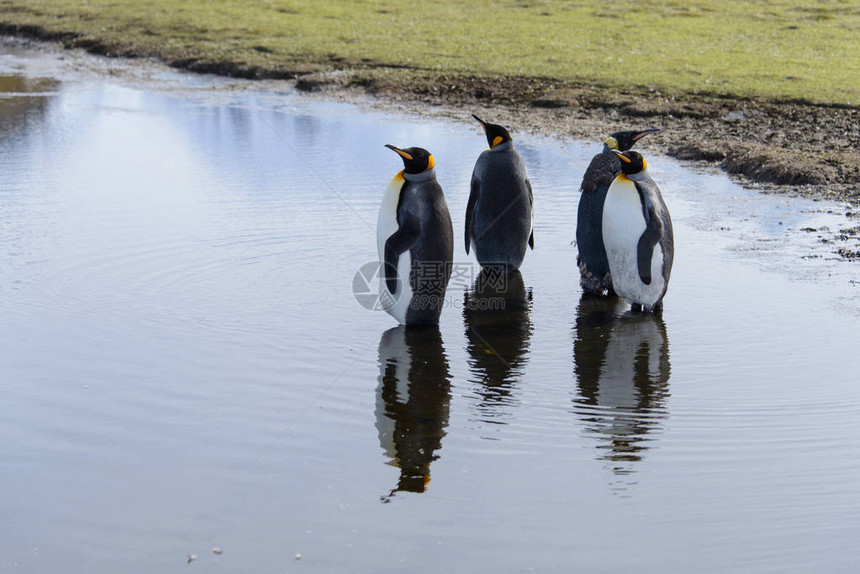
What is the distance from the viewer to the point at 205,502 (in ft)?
11.3

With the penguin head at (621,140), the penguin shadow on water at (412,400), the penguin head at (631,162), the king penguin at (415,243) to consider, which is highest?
the penguin head at (621,140)

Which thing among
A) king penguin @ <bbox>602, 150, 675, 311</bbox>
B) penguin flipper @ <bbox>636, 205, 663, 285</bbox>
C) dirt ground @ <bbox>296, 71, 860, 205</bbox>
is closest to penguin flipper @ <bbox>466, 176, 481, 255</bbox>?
king penguin @ <bbox>602, 150, 675, 311</bbox>

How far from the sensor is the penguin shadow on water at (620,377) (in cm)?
404

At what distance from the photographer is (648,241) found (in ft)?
18.3

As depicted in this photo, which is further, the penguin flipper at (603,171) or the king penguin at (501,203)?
the king penguin at (501,203)

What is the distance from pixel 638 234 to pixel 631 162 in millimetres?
422

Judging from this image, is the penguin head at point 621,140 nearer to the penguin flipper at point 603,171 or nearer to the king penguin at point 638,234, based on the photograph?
the penguin flipper at point 603,171

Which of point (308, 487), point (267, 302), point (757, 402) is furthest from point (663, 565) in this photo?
point (267, 302)

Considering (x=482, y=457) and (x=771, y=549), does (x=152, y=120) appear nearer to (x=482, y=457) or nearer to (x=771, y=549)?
(x=482, y=457)

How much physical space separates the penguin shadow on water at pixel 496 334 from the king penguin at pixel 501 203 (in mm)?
167

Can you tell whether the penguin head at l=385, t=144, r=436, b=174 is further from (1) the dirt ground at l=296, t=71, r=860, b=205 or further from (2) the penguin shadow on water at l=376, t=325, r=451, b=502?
(1) the dirt ground at l=296, t=71, r=860, b=205

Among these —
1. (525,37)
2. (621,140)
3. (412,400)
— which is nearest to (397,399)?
(412,400)

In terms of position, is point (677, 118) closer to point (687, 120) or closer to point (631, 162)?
point (687, 120)

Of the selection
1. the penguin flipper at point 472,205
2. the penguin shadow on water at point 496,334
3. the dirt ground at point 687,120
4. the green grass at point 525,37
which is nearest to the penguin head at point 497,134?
the penguin flipper at point 472,205
